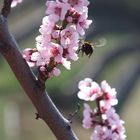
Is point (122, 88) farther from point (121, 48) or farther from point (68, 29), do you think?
point (68, 29)

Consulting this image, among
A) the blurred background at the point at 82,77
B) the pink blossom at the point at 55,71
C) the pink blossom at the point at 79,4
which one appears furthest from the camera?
the blurred background at the point at 82,77

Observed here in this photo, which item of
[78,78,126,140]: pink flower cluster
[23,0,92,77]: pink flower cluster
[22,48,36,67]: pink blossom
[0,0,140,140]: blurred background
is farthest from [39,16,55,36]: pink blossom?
[0,0,140,140]: blurred background

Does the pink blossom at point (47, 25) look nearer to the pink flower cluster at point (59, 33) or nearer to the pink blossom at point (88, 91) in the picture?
the pink flower cluster at point (59, 33)

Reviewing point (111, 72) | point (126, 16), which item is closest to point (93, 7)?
point (126, 16)

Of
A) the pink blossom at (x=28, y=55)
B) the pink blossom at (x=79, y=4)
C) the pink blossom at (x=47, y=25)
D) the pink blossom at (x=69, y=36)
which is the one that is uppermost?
the pink blossom at (x=79, y=4)

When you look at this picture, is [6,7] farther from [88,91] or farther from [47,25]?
[88,91]

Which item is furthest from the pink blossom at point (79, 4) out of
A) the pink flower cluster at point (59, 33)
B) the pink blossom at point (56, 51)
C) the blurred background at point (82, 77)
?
the blurred background at point (82, 77)

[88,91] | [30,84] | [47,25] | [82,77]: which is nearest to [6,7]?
[47,25]
